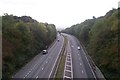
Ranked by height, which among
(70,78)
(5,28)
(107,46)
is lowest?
(70,78)

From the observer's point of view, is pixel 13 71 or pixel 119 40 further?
pixel 119 40

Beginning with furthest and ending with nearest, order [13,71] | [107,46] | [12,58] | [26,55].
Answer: [26,55] → [107,46] → [12,58] → [13,71]

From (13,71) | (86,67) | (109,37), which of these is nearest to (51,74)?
(13,71)

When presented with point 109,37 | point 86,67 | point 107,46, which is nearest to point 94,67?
point 86,67

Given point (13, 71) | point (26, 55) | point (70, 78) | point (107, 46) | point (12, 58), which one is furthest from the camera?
point (26, 55)

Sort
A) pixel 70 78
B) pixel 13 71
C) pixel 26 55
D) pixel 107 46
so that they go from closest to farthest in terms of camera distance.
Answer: pixel 70 78 < pixel 13 71 < pixel 107 46 < pixel 26 55

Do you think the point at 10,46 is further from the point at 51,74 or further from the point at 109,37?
the point at 109,37

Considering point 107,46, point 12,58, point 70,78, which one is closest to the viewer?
point 70,78

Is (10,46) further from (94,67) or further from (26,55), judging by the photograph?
(94,67)

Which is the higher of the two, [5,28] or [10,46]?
[5,28]
